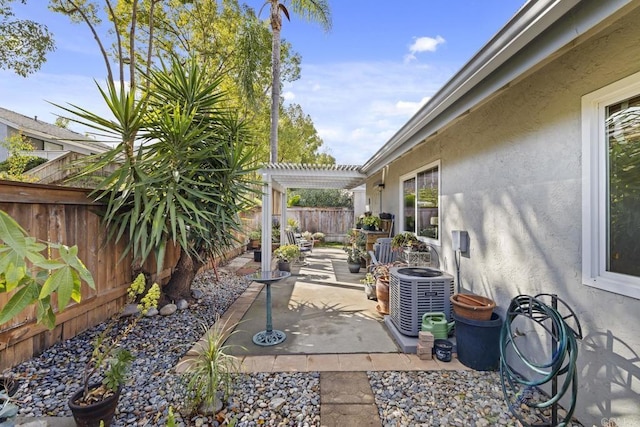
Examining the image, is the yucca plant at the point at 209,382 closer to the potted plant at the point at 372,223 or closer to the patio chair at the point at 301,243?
the potted plant at the point at 372,223

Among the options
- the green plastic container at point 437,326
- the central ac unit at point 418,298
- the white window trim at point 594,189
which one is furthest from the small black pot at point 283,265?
the white window trim at point 594,189

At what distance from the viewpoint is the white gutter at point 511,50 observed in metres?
1.62

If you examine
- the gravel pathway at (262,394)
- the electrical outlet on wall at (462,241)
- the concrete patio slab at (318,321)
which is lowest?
the concrete patio slab at (318,321)

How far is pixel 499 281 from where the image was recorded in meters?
3.24

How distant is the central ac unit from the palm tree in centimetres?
801

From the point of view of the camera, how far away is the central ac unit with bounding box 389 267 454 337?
362 centimetres

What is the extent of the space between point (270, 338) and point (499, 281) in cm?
281

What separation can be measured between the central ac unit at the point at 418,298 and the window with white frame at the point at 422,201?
4.31 ft

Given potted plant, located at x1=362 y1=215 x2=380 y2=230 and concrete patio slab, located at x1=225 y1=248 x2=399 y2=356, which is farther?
potted plant, located at x1=362 y1=215 x2=380 y2=230

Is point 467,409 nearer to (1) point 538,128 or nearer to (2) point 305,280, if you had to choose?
(1) point 538,128

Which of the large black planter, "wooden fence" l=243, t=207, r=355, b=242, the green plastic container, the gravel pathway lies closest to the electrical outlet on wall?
the green plastic container

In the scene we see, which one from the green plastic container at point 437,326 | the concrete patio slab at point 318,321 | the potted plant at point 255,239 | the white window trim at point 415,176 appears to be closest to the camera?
the green plastic container at point 437,326

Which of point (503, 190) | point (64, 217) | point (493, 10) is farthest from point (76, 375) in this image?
point (493, 10)

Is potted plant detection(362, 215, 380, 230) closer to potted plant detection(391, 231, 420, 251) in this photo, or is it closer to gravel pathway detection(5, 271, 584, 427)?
potted plant detection(391, 231, 420, 251)
